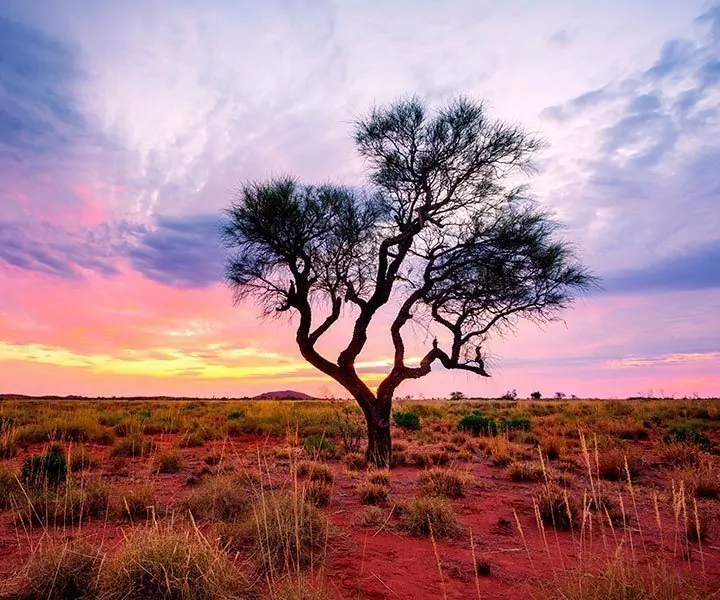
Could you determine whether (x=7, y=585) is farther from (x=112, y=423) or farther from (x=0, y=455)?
(x=112, y=423)

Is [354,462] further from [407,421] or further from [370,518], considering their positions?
[407,421]

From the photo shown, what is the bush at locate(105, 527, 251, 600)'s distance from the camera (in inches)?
182

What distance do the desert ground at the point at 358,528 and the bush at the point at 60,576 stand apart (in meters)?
0.02

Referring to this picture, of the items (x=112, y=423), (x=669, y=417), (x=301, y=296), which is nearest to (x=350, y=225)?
(x=301, y=296)

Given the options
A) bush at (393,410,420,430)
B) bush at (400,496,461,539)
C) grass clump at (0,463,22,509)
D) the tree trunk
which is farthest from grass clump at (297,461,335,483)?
bush at (393,410,420,430)

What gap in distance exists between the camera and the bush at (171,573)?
4625 mm

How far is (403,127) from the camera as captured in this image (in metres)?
13.4

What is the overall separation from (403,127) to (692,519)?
10426 millimetres

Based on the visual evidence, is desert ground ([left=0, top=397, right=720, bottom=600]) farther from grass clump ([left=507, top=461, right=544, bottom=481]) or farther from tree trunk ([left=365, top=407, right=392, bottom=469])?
tree trunk ([left=365, top=407, right=392, bottom=469])

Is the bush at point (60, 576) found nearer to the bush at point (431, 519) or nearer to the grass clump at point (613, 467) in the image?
the bush at point (431, 519)

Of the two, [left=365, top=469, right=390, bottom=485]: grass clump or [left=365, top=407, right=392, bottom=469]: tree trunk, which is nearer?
[left=365, top=469, right=390, bottom=485]: grass clump

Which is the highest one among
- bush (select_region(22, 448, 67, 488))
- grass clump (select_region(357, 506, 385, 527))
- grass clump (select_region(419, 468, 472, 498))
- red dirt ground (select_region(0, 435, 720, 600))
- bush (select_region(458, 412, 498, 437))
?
bush (select_region(458, 412, 498, 437))

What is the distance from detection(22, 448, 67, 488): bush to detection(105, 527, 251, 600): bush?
5364 millimetres

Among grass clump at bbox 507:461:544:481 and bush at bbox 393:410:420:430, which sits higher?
bush at bbox 393:410:420:430
